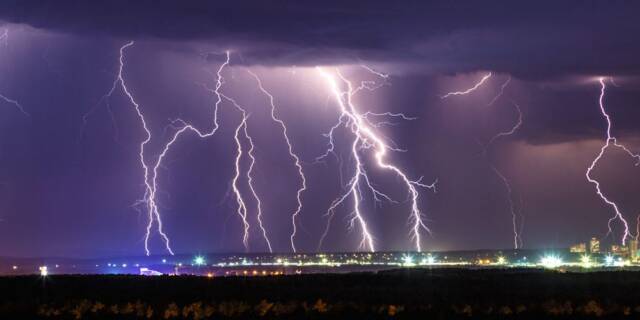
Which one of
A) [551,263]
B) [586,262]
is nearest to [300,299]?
[551,263]

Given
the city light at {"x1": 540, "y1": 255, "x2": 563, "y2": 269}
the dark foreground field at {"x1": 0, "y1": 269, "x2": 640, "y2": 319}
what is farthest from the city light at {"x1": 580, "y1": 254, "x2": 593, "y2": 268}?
the dark foreground field at {"x1": 0, "y1": 269, "x2": 640, "y2": 319}

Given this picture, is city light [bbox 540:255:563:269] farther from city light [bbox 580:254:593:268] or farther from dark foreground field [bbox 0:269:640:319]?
dark foreground field [bbox 0:269:640:319]

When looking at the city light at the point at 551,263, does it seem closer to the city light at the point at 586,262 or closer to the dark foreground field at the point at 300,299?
the city light at the point at 586,262

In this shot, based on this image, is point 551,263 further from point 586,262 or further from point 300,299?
point 300,299

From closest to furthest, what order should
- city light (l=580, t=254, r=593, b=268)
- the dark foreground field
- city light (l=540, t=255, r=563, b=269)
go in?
the dark foreground field, city light (l=540, t=255, r=563, b=269), city light (l=580, t=254, r=593, b=268)

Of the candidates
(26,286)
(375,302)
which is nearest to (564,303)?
(375,302)

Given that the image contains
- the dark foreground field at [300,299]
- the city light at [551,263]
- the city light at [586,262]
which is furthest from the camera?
the city light at [586,262]

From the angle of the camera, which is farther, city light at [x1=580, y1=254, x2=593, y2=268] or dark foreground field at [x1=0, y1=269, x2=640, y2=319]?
city light at [x1=580, y1=254, x2=593, y2=268]

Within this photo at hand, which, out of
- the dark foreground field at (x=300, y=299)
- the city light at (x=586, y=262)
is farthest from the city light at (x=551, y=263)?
the dark foreground field at (x=300, y=299)
